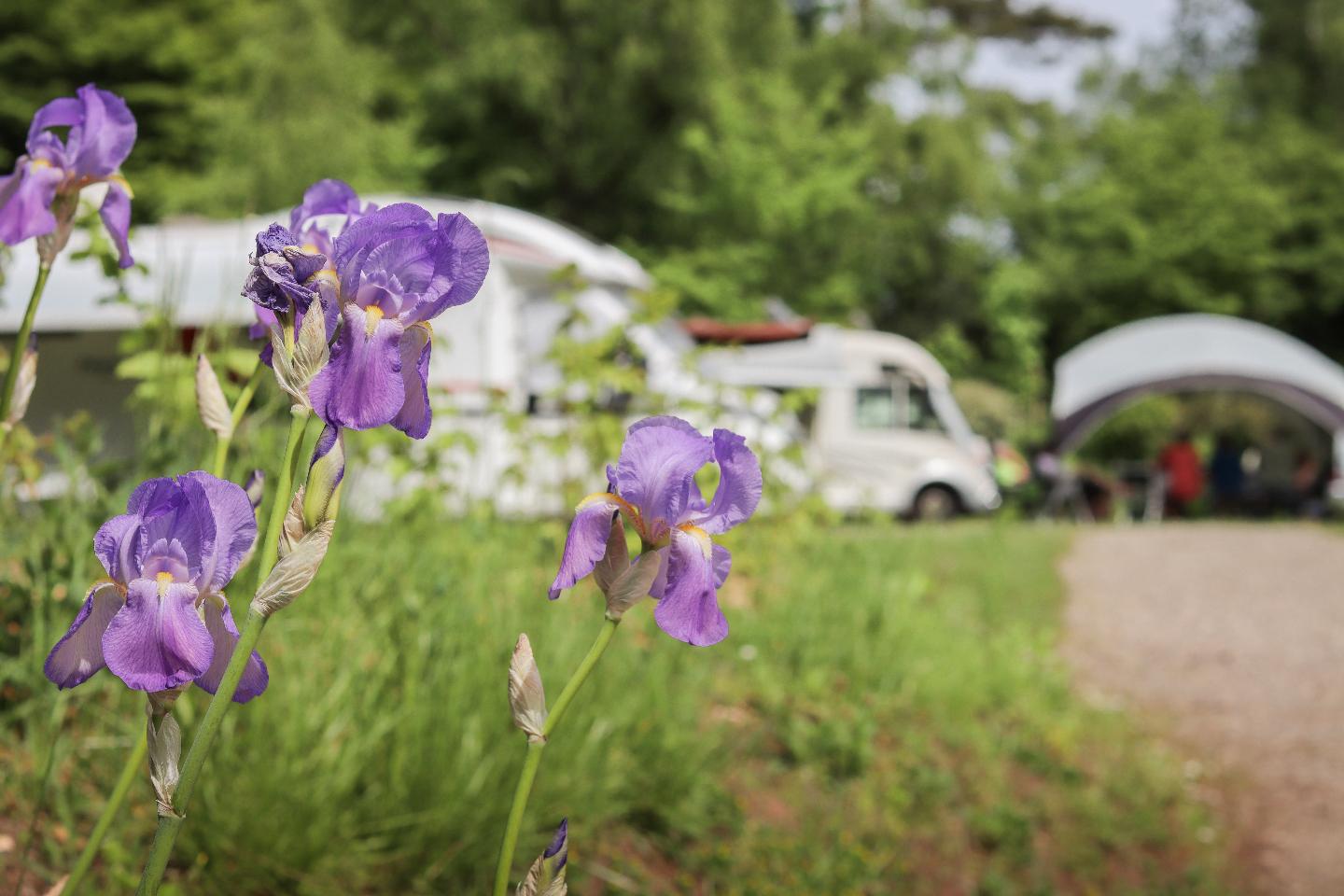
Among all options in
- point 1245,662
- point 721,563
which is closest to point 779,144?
point 1245,662

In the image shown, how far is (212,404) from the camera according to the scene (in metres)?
1.27

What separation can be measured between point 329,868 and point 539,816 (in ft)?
1.54

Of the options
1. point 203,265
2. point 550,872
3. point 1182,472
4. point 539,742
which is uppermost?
point 1182,472

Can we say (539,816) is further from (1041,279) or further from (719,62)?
(1041,279)

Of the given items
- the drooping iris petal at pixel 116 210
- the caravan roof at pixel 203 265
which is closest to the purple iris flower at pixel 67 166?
the drooping iris petal at pixel 116 210

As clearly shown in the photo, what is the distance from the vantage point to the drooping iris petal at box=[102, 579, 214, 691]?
906mm

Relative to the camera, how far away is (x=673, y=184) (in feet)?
63.1

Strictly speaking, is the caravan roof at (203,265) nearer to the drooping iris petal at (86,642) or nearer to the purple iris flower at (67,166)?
the purple iris flower at (67,166)

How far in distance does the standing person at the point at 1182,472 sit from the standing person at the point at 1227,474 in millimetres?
1024

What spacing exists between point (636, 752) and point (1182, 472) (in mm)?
14541

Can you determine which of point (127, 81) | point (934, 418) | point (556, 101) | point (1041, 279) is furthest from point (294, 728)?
point (1041, 279)

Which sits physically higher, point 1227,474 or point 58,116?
point 1227,474

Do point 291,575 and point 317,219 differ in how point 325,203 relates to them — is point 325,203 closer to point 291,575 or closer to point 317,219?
point 317,219

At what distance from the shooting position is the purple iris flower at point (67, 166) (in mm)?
1475
